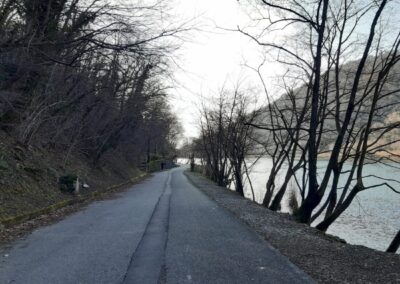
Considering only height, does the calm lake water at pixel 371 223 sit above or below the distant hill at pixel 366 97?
below

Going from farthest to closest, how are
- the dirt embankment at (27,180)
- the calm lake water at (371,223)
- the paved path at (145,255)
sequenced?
the calm lake water at (371,223)
the dirt embankment at (27,180)
the paved path at (145,255)

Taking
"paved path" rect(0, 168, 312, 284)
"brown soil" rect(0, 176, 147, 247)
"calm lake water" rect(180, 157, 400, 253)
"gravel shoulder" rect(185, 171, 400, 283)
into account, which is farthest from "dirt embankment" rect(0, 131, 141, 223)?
"calm lake water" rect(180, 157, 400, 253)

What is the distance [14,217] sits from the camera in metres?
10.9

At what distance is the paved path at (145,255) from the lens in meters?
6.15

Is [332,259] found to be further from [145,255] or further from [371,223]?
[371,223]

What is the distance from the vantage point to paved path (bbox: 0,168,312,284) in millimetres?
6148

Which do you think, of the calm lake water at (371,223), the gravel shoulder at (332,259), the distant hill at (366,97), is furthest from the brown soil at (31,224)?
the calm lake water at (371,223)

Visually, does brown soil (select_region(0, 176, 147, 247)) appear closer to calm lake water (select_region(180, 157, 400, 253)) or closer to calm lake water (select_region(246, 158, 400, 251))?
calm lake water (select_region(180, 157, 400, 253))

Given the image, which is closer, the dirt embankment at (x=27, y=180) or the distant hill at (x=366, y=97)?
the dirt embankment at (x=27, y=180)

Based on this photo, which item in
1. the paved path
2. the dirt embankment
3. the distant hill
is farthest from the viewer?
the distant hill

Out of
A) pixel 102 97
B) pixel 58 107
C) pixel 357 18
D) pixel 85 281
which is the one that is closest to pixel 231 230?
pixel 85 281

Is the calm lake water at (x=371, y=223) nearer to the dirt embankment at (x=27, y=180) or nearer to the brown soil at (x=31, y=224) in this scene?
the brown soil at (x=31, y=224)

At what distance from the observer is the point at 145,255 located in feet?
24.5

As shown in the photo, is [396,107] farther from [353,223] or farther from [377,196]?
[377,196]
